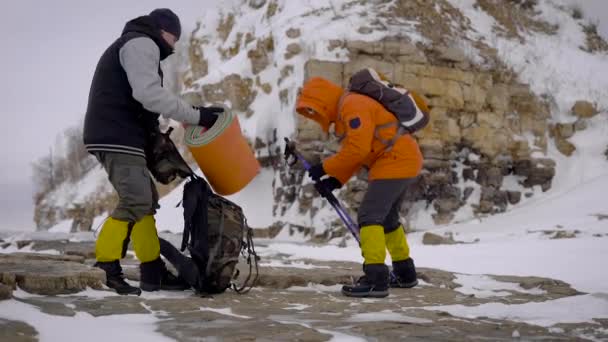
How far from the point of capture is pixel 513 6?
54.4 ft

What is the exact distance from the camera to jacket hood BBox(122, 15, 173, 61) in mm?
3848

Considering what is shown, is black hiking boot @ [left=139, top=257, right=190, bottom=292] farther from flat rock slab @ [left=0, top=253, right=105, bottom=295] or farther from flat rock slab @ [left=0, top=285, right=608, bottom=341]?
flat rock slab @ [left=0, top=253, right=105, bottom=295]

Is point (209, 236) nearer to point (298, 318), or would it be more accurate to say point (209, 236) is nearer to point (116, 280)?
point (116, 280)

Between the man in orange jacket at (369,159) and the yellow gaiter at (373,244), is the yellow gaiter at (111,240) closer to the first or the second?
the man in orange jacket at (369,159)

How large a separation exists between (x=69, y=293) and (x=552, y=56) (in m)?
14.4

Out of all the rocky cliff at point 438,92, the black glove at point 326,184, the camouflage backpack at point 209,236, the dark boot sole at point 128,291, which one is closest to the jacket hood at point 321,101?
the black glove at point 326,184

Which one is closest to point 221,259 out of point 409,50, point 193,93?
point 409,50

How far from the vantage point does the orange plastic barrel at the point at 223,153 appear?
390 centimetres

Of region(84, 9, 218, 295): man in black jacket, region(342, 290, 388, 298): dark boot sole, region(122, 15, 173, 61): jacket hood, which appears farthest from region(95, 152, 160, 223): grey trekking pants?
region(342, 290, 388, 298): dark boot sole

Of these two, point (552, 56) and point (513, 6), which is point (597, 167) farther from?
point (513, 6)

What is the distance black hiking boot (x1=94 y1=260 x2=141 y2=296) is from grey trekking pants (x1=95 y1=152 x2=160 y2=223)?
0.98 ft

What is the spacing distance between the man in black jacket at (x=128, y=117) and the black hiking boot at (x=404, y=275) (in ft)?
5.91

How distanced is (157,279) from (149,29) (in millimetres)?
1579

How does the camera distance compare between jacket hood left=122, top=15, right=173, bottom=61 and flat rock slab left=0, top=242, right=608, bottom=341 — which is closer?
flat rock slab left=0, top=242, right=608, bottom=341
